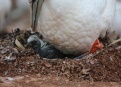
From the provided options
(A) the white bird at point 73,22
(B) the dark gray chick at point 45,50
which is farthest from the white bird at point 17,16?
(A) the white bird at point 73,22

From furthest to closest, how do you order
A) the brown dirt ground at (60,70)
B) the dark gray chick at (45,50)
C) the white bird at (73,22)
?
the dark gray chick at (45,50) → the white bird at (73,22) → the brown dirt ground at (60,70)

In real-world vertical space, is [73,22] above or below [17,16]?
below

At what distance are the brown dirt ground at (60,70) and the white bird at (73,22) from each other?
0.07 m

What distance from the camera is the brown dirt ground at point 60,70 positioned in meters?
1.33

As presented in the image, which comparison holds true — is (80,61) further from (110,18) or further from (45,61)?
(110,18)

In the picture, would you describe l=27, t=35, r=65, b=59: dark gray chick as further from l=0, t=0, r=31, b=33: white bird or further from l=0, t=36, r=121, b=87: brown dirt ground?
l=0, t=0, r=31, b=33: white bird

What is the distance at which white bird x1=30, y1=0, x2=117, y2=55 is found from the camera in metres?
1.45

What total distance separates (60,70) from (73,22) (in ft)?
0.60

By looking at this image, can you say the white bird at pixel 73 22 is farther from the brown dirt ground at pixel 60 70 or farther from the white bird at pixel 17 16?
the white bird at pixel 17 16

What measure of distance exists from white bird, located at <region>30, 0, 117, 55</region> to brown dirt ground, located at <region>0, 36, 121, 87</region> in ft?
0.24

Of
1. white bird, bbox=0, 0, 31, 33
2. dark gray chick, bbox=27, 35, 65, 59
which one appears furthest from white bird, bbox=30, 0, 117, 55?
white bird, bbox=0, 0, 31, 33

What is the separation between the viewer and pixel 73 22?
57.5 inches

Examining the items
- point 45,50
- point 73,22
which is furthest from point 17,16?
point 73,22

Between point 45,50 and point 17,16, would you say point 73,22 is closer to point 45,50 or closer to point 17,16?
point 45,50
